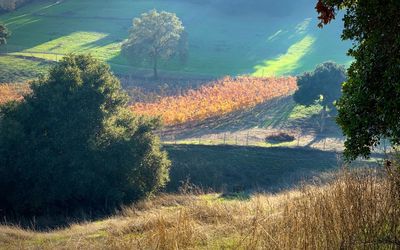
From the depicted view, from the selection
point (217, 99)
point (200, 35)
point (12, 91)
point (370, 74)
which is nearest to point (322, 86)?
point (217, 99)

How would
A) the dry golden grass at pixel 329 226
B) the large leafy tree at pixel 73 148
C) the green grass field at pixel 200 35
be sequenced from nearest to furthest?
the dry golden grass at pixel 329 226 < the large leafy tree at pixel 73 148 < the green grass field at pixel 200 35

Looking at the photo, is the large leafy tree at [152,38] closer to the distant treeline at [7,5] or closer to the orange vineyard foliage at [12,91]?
the orange vineyard foliage at [12,91]

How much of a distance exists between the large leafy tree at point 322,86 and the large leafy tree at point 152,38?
2831cm

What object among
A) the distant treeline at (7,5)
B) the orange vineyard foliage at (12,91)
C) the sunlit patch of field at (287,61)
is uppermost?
the distant treeline at (7,5)

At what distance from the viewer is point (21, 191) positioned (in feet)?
102

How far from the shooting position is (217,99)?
2271 inches

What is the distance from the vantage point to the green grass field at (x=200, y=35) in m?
81.1

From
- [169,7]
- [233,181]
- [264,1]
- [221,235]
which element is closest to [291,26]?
[264,1]

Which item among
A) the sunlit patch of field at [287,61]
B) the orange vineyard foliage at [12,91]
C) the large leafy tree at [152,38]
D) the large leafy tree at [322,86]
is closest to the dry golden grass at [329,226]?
the large leafy tree at [322,86]

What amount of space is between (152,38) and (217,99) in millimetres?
20130

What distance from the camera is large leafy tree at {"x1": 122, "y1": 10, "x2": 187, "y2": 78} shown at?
235 feet

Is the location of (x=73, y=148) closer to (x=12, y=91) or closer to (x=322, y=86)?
(x=322, y=86)

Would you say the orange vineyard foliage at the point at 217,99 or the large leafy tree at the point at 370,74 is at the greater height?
the orange vineyard foliage at the point at 217,99

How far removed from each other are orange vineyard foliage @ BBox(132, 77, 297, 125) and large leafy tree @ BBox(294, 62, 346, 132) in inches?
303
